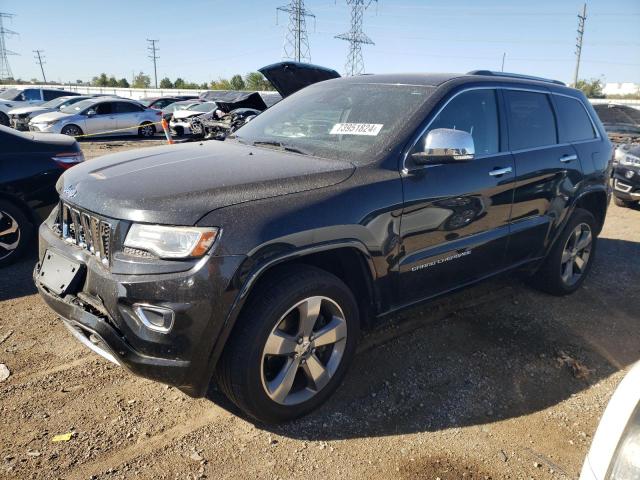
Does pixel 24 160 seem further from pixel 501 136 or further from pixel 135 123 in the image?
pixel 135 123

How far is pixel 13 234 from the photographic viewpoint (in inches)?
189

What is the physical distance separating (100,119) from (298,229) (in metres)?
17.2

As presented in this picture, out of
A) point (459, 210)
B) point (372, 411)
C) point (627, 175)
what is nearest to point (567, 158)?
point (459, 210)

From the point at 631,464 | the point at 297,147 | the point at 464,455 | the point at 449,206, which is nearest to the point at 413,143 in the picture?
the point at 449,206

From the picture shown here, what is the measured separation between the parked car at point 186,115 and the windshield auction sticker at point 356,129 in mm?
14208

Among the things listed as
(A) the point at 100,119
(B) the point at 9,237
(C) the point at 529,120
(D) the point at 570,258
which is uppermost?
(C) the point at 529,120

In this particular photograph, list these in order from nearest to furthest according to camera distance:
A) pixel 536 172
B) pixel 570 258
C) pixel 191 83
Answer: pixel 536 172, pixel 570 258, pixel 191 83

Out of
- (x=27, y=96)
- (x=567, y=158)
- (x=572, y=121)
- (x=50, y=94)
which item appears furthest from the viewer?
(x=50, y=94)

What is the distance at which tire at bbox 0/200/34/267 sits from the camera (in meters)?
4.73

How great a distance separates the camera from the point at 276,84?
6.36 m

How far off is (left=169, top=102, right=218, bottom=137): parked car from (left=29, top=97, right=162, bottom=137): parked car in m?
0.82

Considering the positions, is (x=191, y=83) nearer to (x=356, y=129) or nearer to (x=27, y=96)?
(x=27, y=96)

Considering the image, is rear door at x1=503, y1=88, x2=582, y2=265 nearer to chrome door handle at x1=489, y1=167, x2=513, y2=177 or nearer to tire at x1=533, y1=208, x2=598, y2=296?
chrome door handle at x1=489, y1=167, x2=513, y2=177

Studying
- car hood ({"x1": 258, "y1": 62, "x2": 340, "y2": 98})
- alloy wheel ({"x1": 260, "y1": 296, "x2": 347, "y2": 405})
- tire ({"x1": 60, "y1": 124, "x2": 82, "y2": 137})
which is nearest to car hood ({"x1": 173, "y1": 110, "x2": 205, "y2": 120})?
tire ({"x1": 60, "y1": 124, "x2": 82, "y2": 137})
